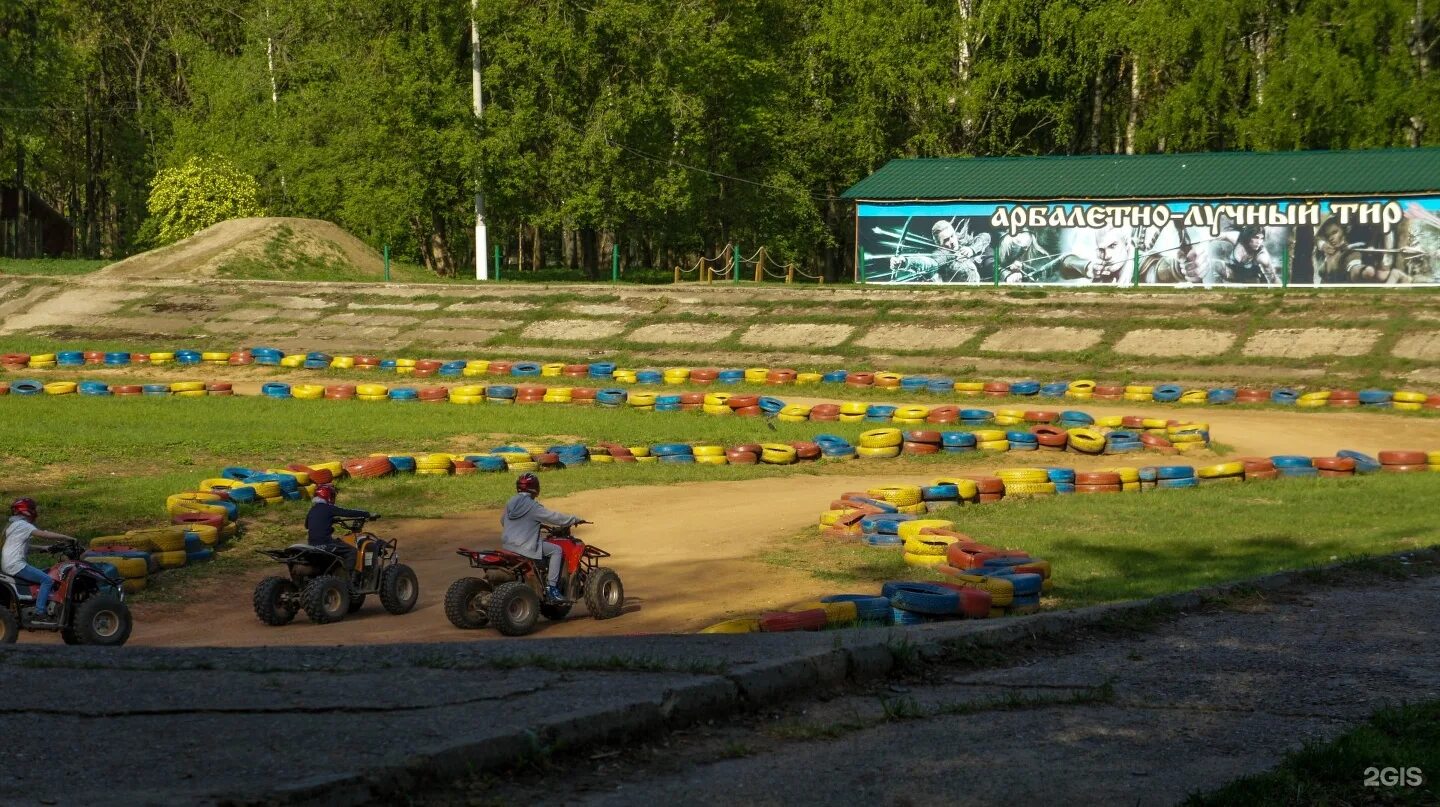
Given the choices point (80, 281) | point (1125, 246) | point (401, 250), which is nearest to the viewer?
point (1125, 246)

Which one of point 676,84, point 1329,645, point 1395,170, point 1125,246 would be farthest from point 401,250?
point 1329,645

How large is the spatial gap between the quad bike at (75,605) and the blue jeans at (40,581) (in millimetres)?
45

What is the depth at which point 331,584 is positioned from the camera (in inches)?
626

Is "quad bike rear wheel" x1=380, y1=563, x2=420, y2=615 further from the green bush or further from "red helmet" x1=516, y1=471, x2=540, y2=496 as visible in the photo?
the green bush

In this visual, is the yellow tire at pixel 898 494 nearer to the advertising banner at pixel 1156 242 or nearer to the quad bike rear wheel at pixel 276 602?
the quad bike rear wheel at pixel 276 602

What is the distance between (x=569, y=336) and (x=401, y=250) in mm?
27700

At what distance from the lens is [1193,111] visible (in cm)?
6234

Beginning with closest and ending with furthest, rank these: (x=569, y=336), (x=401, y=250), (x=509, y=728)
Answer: (x=509, y=728) → (x=569, y=336) → (x=401, y=250)

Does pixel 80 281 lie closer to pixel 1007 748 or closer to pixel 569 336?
pixel 569 336

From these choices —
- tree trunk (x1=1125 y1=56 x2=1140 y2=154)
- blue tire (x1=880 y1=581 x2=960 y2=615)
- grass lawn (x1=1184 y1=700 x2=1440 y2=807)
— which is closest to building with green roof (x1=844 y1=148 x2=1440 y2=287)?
tree trunk (x1=1125 y1=56 x2=1140 y2=154)

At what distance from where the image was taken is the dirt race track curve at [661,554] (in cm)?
1555

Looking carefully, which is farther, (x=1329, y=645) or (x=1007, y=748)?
(x=1329, y=645)

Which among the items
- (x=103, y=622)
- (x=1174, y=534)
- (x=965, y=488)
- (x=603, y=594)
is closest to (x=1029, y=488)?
(x=965, y=488)

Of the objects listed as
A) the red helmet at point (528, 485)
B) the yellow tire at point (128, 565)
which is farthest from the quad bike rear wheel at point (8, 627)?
the red helmet at point (528, 485)
